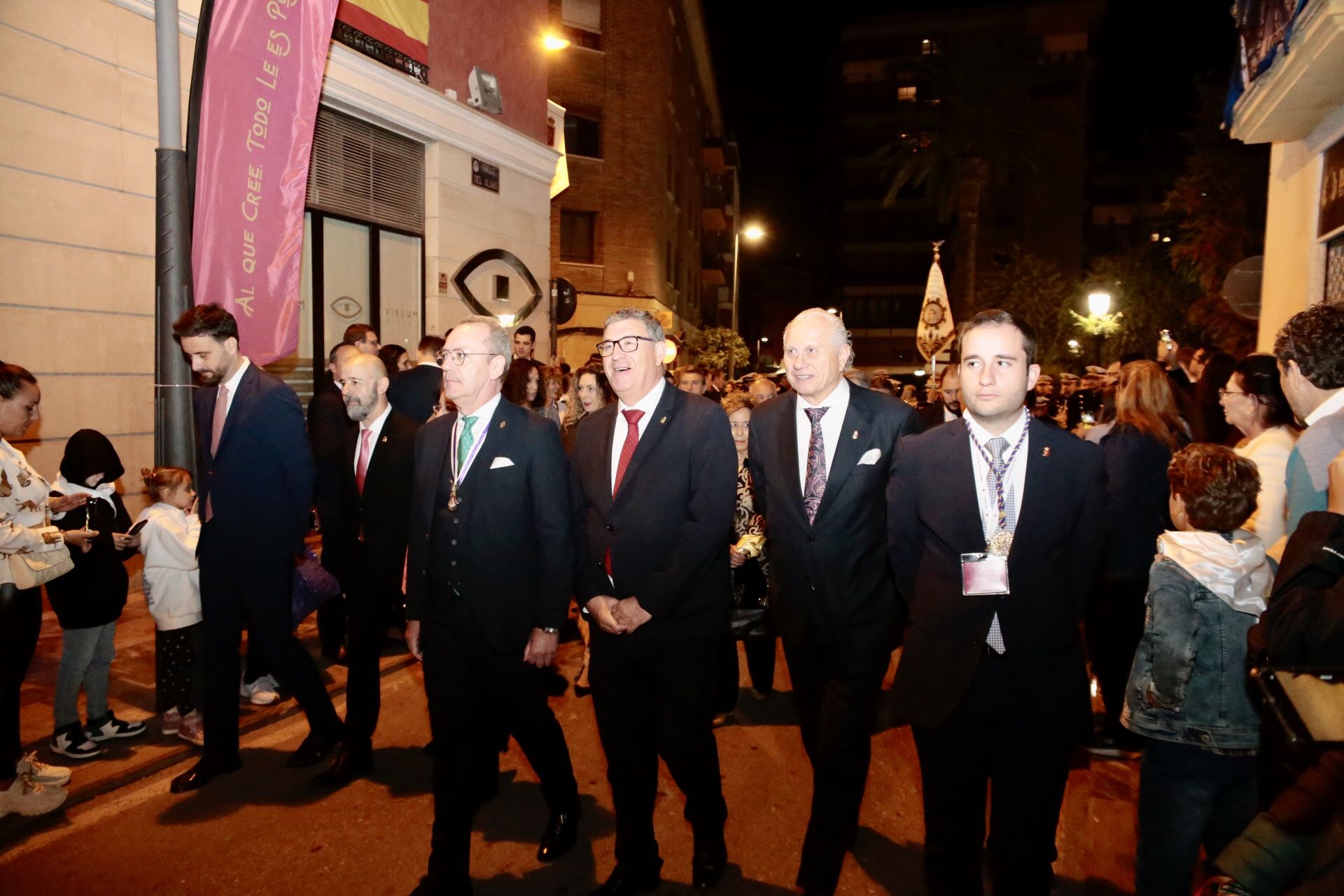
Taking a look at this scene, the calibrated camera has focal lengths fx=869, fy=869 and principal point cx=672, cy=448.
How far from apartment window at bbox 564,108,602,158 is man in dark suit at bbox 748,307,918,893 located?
25.0 m

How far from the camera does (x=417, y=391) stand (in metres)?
6.06

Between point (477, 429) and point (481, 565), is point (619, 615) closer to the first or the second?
point (481, 565)

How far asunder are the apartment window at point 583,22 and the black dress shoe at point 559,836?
2678cm

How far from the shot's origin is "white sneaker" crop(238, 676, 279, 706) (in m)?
5.59

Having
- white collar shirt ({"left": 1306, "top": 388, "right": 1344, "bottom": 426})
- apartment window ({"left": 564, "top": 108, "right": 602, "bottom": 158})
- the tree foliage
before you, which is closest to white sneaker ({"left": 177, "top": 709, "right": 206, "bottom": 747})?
white collar shirt ({"left": 1306, "top": 388, "right": 1344, "bottom": 426})

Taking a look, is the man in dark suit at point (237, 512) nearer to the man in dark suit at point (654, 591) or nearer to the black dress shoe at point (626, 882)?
the man in dark suit at point (654, 591)

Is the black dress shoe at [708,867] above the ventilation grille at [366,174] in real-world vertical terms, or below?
below

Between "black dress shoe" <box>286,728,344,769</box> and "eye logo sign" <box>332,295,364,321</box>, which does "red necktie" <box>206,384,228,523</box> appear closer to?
"black dress shoe" <box>286,728,344,769</box>

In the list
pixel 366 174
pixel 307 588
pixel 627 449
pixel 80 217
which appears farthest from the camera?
pixel 366 174

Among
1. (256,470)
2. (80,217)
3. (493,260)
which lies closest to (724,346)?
(493,260)

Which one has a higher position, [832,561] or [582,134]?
[582,134]

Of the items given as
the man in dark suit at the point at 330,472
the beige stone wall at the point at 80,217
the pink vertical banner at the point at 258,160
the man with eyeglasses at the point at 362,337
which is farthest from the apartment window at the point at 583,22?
the man in dark suit at the point at 330,472

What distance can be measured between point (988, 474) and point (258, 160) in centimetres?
581

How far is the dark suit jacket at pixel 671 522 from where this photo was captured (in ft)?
11.1
